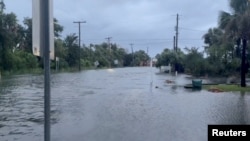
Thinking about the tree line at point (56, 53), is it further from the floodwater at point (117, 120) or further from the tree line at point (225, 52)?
the tree line at point (225, 52)

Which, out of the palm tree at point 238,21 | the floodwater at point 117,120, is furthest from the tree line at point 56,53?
the palm tree at point 238,21

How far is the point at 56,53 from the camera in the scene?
92.9 metres

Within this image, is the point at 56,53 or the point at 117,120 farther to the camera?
the point at 56,53

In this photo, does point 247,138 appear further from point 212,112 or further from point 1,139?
point 212,112

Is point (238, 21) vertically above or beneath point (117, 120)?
above

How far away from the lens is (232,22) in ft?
106

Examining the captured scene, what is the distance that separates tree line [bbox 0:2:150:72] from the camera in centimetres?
6925

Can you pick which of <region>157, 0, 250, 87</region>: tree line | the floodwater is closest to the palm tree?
<region>157, 0, 250, 87</region>: tree line

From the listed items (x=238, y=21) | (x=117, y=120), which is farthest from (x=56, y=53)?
(x=117, y=120)

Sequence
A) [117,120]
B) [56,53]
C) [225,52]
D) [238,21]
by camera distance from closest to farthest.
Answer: [117,120] < [238,21] < [225,52] < [56,53]

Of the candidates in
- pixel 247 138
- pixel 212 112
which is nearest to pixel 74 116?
pixel 212 112

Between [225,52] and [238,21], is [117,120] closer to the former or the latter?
[238,21]

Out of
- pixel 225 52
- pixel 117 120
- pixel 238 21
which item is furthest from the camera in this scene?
pixel 225 52

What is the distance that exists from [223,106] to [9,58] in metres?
55.0
